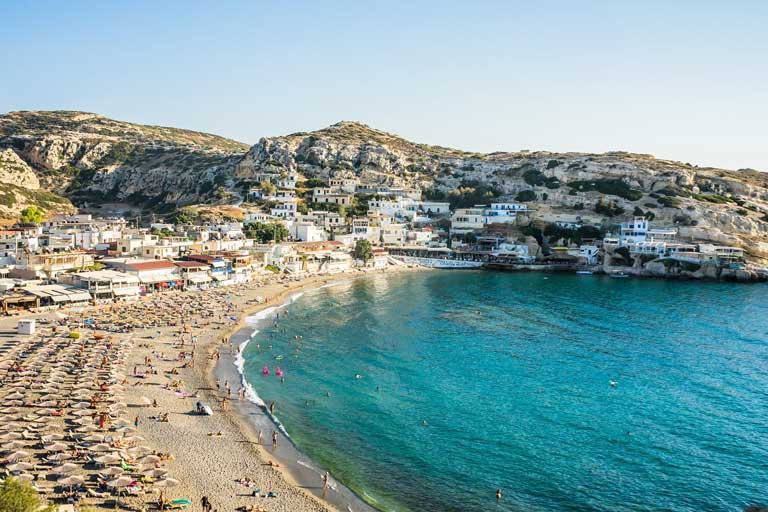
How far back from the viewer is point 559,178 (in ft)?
381

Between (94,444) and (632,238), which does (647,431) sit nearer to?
(94,444)

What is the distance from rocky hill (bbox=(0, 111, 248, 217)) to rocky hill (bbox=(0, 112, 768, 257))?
28cm

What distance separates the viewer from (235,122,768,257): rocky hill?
312ft

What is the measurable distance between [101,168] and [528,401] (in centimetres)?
12809

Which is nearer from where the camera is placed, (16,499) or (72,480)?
(16,499)

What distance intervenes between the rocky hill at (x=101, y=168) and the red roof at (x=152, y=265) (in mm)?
48856

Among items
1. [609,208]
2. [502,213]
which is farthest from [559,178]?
[502,213]

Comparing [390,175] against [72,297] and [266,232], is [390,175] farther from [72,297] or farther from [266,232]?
[72,297]

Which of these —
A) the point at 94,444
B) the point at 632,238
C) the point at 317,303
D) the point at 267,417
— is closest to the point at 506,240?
the point at 632,238

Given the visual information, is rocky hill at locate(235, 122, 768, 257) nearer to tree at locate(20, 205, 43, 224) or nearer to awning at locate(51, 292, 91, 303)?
tree at locate(20, 205, 43, 224)

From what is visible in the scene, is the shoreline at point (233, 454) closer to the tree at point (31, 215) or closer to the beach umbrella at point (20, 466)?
the beach umbrella at point (20, 466)

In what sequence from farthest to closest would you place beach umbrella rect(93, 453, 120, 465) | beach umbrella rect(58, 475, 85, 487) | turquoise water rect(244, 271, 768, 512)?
turquoise water rect(244, 271, 768, 512) < beach umbrella rect(93, 453, 120, 465) < beach umbrella rect(58, 475, 85, 487)

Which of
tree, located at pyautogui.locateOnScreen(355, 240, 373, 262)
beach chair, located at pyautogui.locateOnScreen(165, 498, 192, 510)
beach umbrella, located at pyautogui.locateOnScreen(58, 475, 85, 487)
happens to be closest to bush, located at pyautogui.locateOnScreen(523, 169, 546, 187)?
tree, located at pyautogui.locateOnScreen(355, 240, 373, 262)

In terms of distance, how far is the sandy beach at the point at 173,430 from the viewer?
800 inches
